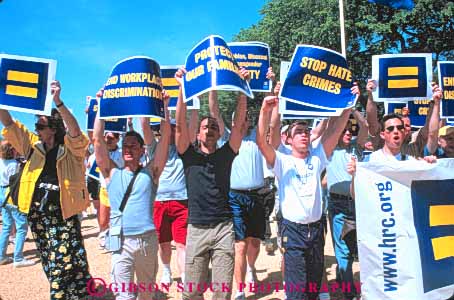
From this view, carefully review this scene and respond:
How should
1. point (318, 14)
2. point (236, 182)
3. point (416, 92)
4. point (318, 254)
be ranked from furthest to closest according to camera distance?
point (318, 14), point (236, 182), point (416, 92), point (318, 254)

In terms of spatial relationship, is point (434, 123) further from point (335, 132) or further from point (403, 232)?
point (403, 232)

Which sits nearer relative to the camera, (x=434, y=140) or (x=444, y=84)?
(x=434, y=140)

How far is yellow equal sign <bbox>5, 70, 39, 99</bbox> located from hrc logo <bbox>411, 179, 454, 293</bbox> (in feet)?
12.3

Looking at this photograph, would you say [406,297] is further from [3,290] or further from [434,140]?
[3,290]

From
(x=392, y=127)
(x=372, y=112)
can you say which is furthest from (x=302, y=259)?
(x=372, y=112)

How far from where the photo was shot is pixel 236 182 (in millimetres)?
5586

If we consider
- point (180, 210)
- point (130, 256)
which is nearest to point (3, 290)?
point (180, 210)

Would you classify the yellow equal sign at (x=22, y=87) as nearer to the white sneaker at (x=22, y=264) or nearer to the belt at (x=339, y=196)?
the belt at (x=339, y=196)

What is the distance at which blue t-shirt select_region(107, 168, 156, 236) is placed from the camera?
12.9 ft

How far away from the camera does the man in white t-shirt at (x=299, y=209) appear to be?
3.93 metres

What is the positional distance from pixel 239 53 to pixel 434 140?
2462 mm

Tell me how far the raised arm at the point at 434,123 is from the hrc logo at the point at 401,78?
0.70 feet

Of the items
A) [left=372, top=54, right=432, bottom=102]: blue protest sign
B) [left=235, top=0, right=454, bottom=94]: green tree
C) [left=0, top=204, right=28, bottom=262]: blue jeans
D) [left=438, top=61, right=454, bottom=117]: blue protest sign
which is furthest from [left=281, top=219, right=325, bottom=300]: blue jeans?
[left=235, top=0, right=454, bottom=94]: green tree

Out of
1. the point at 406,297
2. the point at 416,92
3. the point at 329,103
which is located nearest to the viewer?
the point at 406,297
